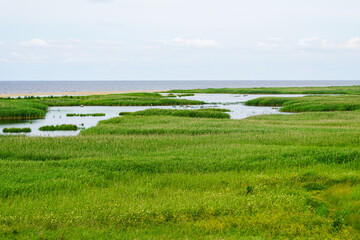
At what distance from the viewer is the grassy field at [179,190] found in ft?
37.9

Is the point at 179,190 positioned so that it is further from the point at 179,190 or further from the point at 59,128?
the point at 59,128

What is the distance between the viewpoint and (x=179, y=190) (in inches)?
597

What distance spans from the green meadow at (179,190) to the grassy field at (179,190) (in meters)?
0.04

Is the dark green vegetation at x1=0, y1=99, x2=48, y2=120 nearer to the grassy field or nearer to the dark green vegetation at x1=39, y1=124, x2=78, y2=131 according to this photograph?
the dark green vegetation at x1=39, y1=124, x2=78, y2=131

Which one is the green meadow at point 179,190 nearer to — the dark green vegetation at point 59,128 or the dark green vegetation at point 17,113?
the dark green vegetation at point 59,128

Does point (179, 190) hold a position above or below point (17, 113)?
below

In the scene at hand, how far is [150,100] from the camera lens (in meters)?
83.1

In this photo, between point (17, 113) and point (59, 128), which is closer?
point (59, 128)

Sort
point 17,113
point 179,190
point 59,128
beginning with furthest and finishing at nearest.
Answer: point 17,113 → point 59,128 → point 179,190

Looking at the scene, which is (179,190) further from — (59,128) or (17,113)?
(17,113)

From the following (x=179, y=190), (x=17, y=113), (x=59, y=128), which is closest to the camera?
(x=179, y=190)

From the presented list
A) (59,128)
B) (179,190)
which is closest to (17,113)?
(59,128)

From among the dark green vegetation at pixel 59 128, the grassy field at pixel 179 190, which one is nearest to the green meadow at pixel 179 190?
the grassy field at pixel 179 190

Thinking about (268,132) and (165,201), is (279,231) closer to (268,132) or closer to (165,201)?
(165,201)
